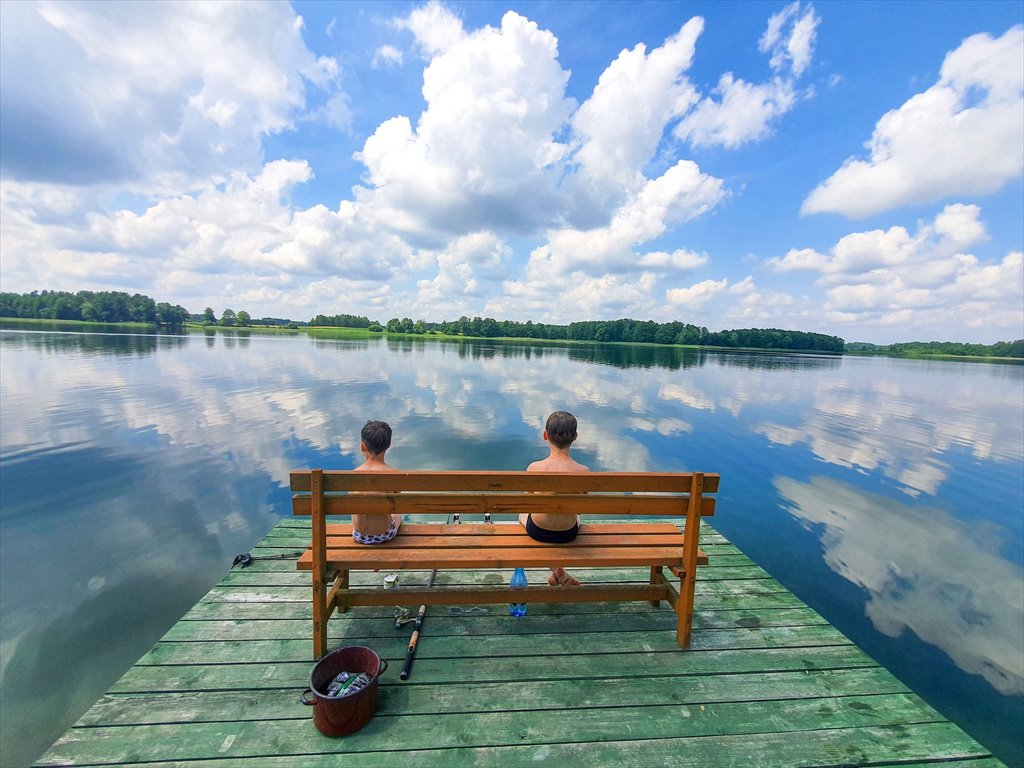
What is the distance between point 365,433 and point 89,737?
288 cm

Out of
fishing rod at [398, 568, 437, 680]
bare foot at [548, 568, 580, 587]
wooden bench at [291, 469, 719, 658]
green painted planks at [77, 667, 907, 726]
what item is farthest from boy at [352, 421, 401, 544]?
bare foot at [548, 568, 580, 587]

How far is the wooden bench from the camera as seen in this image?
3541 mm

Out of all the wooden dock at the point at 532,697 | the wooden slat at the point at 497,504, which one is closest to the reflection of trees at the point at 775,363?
the wooden dock at the point at 532,697

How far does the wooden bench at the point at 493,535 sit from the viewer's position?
11.6 feet

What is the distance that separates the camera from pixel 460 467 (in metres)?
12.9

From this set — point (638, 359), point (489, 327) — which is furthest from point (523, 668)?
point (489, 327)

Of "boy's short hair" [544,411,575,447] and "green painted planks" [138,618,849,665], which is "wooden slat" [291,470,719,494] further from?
"green painted planks" [138,618,849,665]

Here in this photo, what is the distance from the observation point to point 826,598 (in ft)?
23.6

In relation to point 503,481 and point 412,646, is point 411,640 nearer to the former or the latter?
point 412,646

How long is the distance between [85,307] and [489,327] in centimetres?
11600

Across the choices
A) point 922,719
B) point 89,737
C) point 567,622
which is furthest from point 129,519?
point 922,719

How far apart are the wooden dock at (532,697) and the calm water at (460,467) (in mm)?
2546

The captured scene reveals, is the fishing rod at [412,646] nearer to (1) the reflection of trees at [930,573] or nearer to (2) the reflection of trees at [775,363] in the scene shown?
(1) the reflection of trees at [930,573]

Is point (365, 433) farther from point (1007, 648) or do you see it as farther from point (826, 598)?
point (1007, 648)
